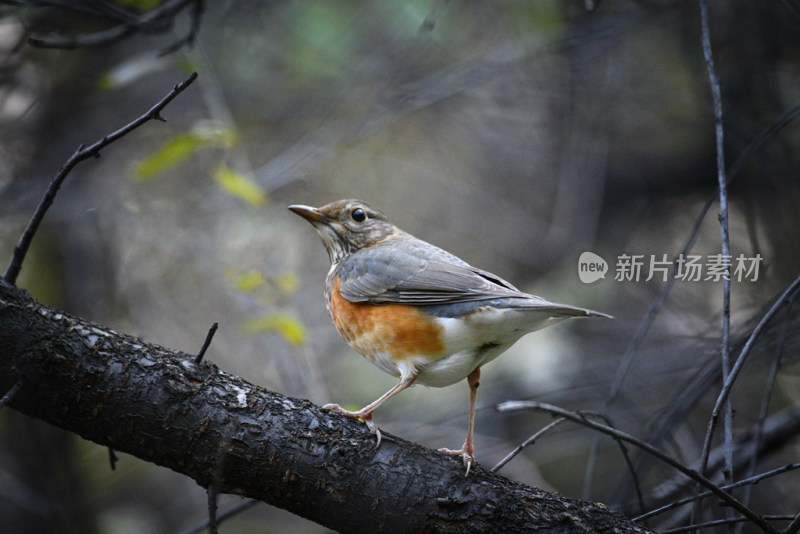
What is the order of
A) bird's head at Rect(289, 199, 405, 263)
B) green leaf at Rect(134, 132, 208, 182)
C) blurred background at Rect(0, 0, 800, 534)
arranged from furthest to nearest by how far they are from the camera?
blurred background at Rect(0, 0, 800, 534), bird's head at Rect(289, 199, 405, 263), green leaf at Rect(134, 132, 208, 182)

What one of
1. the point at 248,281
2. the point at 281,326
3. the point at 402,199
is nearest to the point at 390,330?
the point at 281,326

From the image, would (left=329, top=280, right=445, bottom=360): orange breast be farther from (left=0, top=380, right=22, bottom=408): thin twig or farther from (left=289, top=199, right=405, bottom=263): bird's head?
(left=0, top=380, right=22, bottom=408): thin twig

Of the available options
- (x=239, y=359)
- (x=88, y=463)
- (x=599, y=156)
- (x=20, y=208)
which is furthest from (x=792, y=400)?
(x=20, y=208)

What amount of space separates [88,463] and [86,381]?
4055 mm

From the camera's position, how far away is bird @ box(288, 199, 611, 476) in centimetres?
345

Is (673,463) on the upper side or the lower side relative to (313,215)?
lower

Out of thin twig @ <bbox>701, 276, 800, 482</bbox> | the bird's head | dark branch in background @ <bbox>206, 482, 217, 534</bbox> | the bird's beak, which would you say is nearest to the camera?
dark branch in background @ <bbox>206, 482, 217, 534</bbox>

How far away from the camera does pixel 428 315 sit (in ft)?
12.0

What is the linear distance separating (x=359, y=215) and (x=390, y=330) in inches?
49.9

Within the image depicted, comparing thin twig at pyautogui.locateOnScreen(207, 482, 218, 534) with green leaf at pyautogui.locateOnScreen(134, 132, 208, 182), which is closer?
thin twig at pyautogui.locateOnScreen(207, 482, 218, 534)

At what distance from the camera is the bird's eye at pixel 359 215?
4.71 meters

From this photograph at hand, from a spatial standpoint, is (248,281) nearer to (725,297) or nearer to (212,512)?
(212,512)

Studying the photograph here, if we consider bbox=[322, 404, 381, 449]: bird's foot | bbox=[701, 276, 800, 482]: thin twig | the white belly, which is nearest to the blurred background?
the white belly

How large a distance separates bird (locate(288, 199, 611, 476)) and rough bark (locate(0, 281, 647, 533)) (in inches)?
7.7
